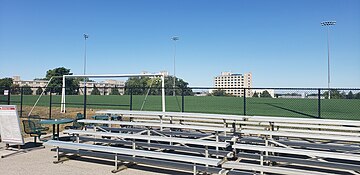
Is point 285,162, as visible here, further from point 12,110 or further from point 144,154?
point 12,110

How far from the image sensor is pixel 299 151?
4.54 metres

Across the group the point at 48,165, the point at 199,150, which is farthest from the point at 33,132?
the point at 199,150

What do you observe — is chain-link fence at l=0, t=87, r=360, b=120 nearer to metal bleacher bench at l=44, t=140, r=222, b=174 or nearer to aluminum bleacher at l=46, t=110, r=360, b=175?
aluminum bleacher at l=46, t=110, r=360, b=175

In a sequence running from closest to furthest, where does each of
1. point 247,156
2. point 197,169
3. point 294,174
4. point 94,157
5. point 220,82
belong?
point 294,174
point 197,169
point 247,156
point 94,157
point 220,82

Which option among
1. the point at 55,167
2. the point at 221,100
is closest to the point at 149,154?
the point at 55,167

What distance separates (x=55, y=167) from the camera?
5.69 meters

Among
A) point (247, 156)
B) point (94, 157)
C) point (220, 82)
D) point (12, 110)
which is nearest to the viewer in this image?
point (247, 156)

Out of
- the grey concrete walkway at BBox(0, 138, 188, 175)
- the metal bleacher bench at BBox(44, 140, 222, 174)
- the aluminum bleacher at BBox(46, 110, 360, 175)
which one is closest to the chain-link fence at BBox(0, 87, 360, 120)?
the aluminum bleacher at BBox(46, 110, 360, 175)

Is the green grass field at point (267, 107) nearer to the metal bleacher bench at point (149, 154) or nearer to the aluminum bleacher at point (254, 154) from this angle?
the metal bleacher bench at point (149, 154)

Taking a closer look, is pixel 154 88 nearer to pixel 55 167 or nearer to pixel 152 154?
pixel 55 167

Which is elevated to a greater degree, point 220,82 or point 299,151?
point 220,82

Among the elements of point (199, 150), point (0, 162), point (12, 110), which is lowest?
point (0, 162)

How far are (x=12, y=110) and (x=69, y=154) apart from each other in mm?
1939

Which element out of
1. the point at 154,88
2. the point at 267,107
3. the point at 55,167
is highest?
the point at 154,88
